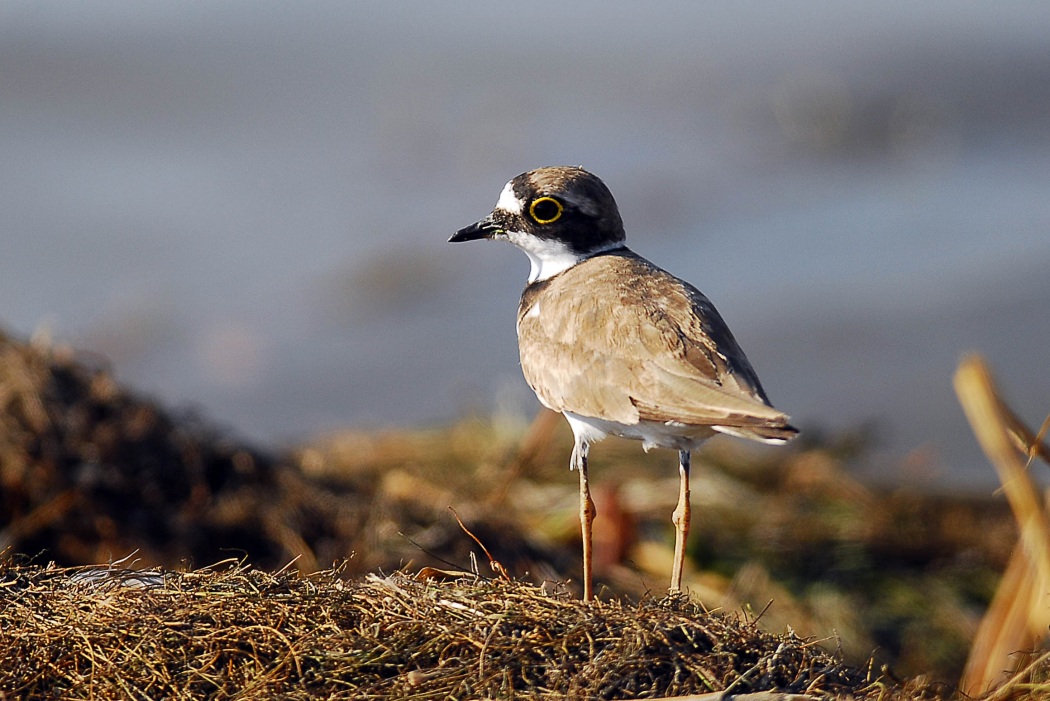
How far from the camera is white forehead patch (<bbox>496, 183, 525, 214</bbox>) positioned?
200 inches

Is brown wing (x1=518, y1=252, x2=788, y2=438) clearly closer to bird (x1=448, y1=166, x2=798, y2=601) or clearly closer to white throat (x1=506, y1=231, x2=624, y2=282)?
bird (x1=448, y1=166, x2=798, y2=601)

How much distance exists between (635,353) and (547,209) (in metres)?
0.96

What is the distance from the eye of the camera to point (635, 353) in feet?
14.0

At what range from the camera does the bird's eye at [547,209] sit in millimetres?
5012

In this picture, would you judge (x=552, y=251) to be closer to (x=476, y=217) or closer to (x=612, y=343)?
(x=612, y=343)

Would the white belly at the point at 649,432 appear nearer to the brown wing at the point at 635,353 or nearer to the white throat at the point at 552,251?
the brown wing at the point at 635,353

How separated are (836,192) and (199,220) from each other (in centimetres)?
710

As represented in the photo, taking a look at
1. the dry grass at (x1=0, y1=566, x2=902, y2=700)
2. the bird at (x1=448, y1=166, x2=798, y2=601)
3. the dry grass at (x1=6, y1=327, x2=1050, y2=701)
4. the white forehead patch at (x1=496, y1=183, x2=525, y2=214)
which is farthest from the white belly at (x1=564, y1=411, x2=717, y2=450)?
the white forehead patch at (x1=496, y1=183, x2=525, y2=214)

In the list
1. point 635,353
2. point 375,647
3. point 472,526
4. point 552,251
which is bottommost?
point 472,526

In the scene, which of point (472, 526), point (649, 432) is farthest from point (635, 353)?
point (472, 526)

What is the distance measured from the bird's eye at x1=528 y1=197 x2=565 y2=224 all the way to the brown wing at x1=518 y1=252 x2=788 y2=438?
10.1 inches

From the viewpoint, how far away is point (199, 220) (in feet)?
45.4

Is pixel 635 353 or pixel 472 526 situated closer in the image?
pixel 635 353

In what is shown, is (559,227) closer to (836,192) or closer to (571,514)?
(571,514)
